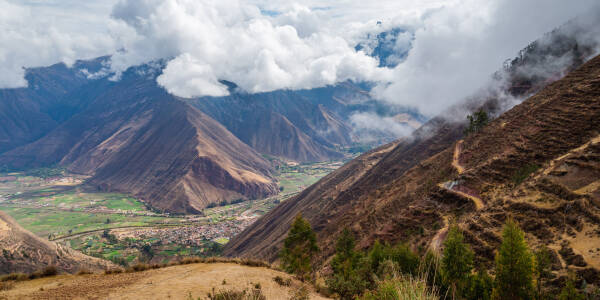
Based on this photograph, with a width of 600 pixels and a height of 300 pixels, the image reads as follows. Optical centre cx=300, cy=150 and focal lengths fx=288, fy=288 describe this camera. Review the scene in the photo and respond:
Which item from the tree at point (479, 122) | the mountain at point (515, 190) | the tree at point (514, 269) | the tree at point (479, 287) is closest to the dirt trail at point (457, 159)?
the mountain at point (515, 190)

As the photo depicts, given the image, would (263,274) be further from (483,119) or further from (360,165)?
(360,165)

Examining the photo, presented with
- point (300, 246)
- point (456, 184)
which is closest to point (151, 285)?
point (300, 246)

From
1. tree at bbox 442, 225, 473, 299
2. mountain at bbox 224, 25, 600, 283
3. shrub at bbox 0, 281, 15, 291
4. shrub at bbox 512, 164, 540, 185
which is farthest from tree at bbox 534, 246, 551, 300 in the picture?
shrub at bbox 0, 281, 15, 291

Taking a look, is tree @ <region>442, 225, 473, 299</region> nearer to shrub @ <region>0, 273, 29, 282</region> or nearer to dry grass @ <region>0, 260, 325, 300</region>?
dry grass @ <region>0, 260, 325, 300</region>

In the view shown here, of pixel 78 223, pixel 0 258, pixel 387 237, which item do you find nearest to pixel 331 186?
pixel 387 237

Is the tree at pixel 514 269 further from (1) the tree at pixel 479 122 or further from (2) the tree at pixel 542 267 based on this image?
(1) the tree at pixel 479 122

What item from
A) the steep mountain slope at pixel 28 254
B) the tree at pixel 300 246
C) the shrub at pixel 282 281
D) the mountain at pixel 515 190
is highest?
the mountain at pixel 515 190
